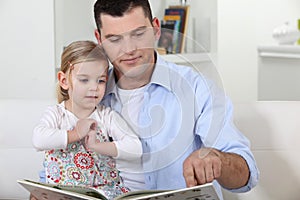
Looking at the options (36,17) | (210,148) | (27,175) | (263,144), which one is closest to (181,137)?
(210,148)

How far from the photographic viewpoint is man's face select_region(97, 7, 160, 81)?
1.43 m

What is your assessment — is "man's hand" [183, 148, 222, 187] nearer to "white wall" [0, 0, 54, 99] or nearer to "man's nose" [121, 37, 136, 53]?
"man's nose" [121, 37, 136, 53]

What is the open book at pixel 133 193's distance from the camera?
3.82ft

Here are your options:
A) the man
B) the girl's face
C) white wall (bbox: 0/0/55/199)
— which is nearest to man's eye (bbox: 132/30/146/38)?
the man

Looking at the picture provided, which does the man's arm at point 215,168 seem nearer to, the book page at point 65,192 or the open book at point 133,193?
the open book at point 133,193

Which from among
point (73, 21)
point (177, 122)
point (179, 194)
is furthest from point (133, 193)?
point (73, 21)

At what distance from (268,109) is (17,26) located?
167 centimetres

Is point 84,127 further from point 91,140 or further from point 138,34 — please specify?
point 138,34

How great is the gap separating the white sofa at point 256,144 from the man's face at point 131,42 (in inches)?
15.4

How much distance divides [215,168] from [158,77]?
30cm

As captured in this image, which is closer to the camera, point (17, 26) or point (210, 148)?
point (210, 148)

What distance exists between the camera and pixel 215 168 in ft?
4.33

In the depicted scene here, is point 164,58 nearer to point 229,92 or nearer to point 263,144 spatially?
point 263,144

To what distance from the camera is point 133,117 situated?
147 cm
